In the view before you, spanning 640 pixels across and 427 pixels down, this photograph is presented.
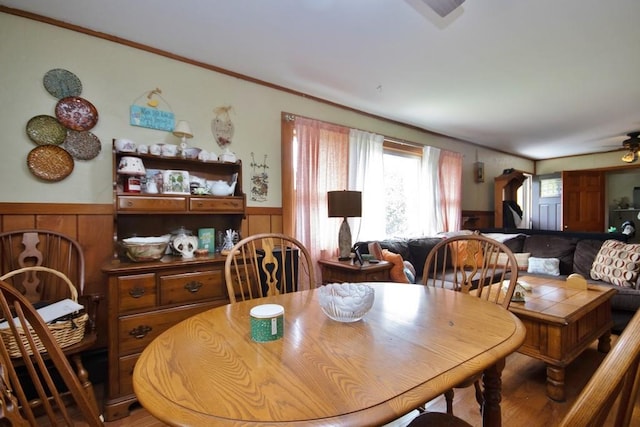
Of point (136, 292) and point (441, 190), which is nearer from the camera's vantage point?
point (136, 292)

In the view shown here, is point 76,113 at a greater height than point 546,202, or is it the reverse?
point 76,113

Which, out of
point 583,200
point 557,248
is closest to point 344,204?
point 557,248

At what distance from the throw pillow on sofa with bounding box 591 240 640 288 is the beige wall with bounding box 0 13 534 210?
130 inches

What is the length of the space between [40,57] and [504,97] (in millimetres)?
3866

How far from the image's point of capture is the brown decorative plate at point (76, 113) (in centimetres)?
189

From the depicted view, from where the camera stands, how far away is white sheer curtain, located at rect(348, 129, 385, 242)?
330 cm

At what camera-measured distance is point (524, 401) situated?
1775 millimetres

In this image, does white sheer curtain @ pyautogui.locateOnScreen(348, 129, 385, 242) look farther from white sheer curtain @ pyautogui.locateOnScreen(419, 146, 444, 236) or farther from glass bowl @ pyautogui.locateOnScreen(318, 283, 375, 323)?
glass bowl @ pyautogui.locateOnScreen(318, 283, 375, 323)

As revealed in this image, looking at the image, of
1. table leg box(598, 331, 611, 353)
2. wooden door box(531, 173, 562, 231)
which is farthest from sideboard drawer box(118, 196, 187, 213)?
wooden door box(531, 173, 562, 231)

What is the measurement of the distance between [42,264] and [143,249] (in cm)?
63

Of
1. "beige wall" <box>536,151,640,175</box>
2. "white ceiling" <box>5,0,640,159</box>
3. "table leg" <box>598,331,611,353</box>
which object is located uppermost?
"white ceiling" <box>5,0,640,159</box>

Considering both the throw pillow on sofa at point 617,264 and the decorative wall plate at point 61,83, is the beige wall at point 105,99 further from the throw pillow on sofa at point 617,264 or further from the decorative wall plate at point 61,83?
the throw pillow on sofa at point 617,264

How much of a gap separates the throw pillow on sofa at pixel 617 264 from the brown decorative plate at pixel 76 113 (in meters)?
4.57

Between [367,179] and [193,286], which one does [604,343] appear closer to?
[367,179]
